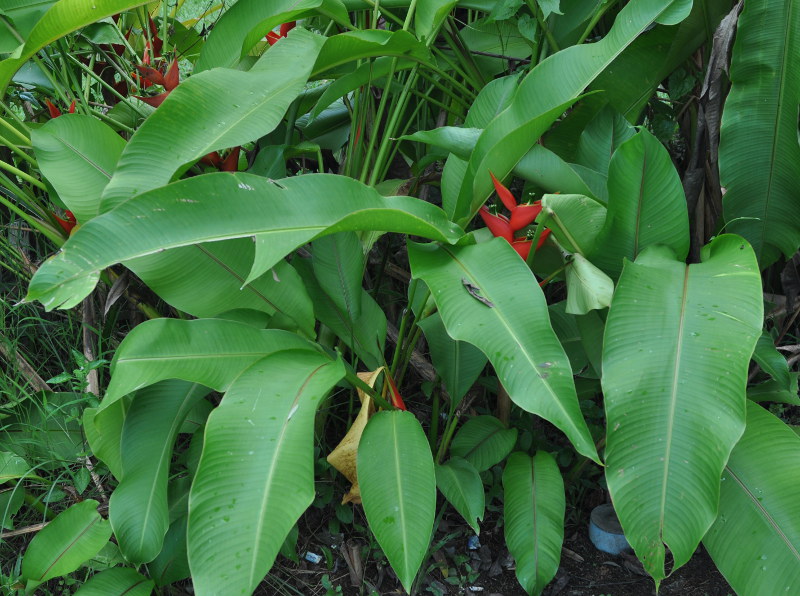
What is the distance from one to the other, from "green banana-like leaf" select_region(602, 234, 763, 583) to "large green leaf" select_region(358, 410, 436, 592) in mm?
327

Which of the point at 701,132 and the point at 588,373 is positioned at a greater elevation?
the point at 701,132

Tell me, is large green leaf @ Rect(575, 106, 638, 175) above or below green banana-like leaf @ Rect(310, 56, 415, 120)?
below

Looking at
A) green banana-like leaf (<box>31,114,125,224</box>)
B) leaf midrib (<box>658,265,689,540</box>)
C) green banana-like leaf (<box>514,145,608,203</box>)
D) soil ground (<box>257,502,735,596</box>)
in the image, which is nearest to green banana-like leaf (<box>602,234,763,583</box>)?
leaf midrib (<box>658,265,689,540</box>)

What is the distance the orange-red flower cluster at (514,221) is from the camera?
3.94 ft

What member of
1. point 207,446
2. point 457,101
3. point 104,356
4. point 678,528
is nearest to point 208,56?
point 457,101

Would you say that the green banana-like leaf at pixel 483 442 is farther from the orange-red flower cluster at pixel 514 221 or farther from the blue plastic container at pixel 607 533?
the orange-red flower cluster at pixel 514 221

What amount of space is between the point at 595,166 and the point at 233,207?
74 centimetres

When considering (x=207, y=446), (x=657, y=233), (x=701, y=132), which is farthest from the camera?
(x=701, y=132)

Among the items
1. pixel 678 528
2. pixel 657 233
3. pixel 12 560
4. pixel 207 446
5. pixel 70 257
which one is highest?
pixel 70 257

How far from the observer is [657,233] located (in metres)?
1.24

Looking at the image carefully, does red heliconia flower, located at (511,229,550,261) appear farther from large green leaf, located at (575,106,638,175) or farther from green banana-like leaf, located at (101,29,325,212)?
green banana-like leaf, located at (101,29,325,212)

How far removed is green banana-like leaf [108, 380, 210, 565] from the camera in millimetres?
1222

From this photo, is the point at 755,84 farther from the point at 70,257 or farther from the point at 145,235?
the point at 70,257

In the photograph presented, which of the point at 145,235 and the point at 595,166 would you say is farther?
the point at 595,166
